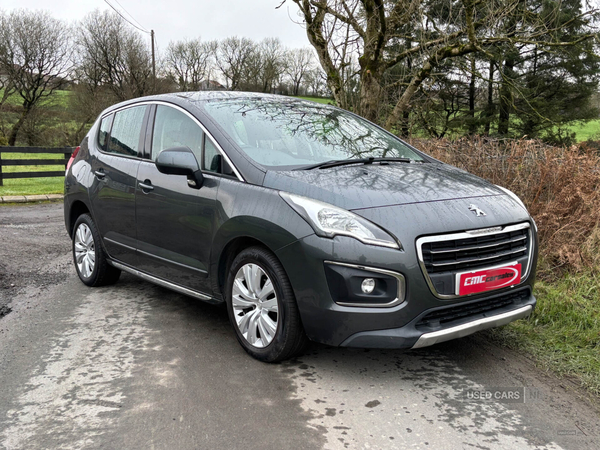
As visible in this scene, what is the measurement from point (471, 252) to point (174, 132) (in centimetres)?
248

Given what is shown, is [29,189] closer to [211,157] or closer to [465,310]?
[211,157]

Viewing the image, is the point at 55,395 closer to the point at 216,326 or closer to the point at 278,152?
the point at 216,326

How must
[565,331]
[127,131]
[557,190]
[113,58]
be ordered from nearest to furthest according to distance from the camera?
[565,331] < [127,131] < [557,190] < [113,58]

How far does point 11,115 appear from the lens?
3547cm

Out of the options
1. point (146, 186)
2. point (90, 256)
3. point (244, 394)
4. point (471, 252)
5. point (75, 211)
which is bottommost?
point (244, 394)

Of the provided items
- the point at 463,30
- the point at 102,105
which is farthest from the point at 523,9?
the point at 102,105

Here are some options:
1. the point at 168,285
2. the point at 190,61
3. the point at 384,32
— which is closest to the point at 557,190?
the point at 168,285

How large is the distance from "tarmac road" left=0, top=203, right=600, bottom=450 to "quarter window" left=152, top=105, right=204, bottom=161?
139 centimetres

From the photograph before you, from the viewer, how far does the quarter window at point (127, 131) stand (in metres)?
4.81

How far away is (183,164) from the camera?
3836 millimetres

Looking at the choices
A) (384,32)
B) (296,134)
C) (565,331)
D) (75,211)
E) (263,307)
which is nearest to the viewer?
(263,307)

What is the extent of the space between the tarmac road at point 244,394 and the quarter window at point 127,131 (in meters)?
1.47

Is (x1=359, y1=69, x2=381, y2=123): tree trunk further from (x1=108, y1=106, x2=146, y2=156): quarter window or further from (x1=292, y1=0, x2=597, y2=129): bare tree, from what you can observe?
(x1=108, y1=106, x2=146, y2=156): quarter window

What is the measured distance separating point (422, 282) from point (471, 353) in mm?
1038
